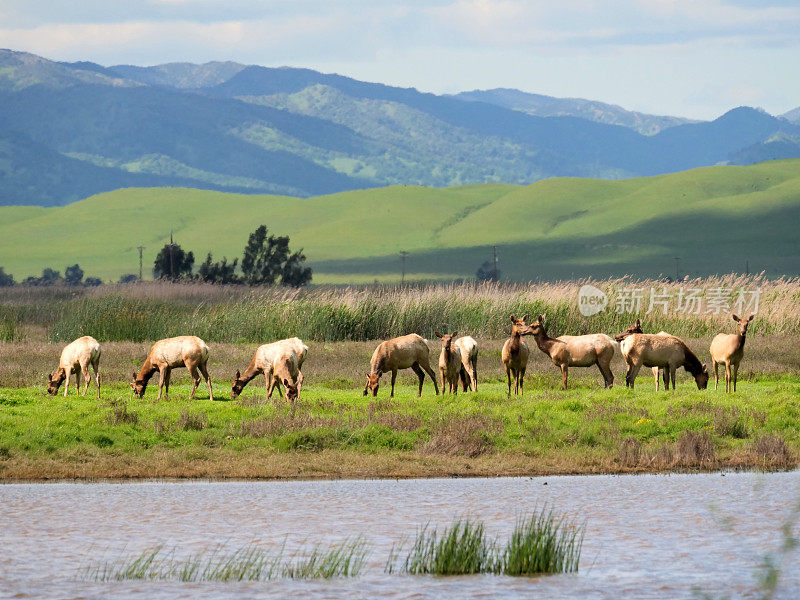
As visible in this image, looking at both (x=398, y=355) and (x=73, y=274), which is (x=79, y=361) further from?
(x=73, y=274)

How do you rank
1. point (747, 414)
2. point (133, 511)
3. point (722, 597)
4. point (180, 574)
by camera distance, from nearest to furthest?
A: point (722, 597) → point (180, 574) → point (133, 511) → point (747, 414)

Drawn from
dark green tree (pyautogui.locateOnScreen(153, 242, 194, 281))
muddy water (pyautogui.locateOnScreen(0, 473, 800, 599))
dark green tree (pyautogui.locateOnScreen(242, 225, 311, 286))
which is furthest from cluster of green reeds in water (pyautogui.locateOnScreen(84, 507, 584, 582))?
dark green tree (pyautogui.locateOnScreen(153, 242, 194, 281))

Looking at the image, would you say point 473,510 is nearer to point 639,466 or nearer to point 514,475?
point 514,475

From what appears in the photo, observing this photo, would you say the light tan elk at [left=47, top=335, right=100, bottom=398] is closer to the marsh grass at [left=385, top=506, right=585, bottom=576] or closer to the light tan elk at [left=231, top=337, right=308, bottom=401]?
the light tan elk at [left=231, top=337, right=308, bottom=401]

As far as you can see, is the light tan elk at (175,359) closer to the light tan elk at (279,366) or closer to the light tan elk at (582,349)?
the light tan elk at (279,366)

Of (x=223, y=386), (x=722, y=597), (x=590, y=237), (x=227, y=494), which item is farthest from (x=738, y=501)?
(x=590, y=237)

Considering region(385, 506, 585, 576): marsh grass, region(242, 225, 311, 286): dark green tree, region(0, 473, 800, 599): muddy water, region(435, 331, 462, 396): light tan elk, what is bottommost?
region(0, 473, 800, 599): muddy water

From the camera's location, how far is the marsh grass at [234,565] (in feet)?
40.7

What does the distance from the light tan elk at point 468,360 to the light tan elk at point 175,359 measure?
18.6 feet

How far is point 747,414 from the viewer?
917 inches

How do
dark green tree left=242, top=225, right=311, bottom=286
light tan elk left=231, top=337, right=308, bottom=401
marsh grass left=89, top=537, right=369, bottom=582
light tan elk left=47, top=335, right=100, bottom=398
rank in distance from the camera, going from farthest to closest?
dark green tree left=242, top=225, right=311, bottom=286 → light tan elk left=47, top=335, right=100, bottom=398 → light tan elk left=231, top=337, right=308, bottom=401 → marsh grass left=89, top=537, right=369, bottom=582

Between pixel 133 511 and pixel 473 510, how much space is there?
167 inches

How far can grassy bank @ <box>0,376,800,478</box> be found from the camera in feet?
65.1

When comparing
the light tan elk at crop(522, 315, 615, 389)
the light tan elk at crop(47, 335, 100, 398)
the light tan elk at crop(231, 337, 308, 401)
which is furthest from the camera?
the light tan elk at crop(522, 315, 615, 389)
